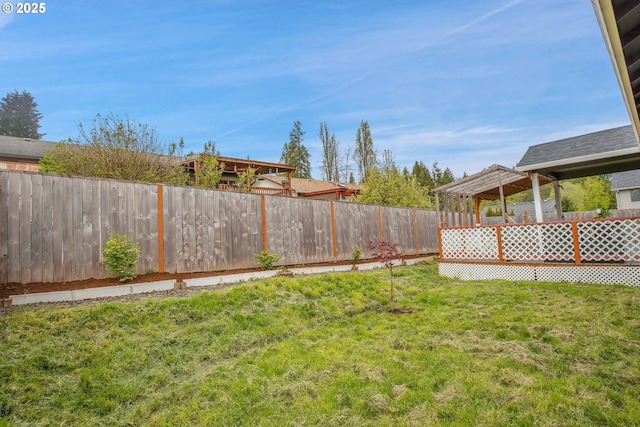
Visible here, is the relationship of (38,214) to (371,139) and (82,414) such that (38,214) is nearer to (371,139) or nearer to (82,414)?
(82,414)

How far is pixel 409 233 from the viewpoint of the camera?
11.9 meters

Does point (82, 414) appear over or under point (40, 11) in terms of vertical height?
under

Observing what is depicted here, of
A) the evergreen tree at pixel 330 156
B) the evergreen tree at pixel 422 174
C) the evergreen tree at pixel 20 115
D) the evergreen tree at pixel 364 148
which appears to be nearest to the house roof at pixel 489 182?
the evergreen tree at pixel 364 148

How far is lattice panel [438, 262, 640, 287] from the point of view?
6695mm

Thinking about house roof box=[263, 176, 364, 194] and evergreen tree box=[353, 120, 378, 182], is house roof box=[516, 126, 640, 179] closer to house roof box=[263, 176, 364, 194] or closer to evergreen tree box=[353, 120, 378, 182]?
house roof box=[263, 176, 364, 194]

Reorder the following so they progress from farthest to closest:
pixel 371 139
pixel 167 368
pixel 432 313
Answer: pixel 371 139 < pixel 432 313 < pixel 167 368

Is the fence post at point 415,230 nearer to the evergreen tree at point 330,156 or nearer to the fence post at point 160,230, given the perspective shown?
the fence post at point 160,230

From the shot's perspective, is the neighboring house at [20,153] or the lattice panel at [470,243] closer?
the lattice panel at [470,243]

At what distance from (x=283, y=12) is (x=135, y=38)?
4.60 meters

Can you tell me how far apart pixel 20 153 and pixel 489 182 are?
70.0ft

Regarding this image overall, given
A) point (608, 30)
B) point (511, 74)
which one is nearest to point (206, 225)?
point (608, 30)

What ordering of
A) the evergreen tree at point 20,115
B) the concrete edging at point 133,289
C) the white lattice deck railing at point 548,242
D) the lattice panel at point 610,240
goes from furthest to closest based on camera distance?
the evergreen tree at point 20,115 < the white lattice deck railing at point 548,242 < the lattice panel at point 610,240 < the concrete edging at point 133,289

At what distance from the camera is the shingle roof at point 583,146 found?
27.9ft

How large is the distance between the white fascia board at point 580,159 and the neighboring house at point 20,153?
19462mm
